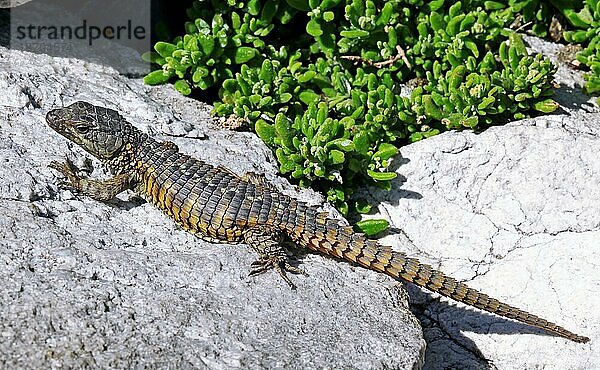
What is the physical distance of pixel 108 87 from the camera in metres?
6.25

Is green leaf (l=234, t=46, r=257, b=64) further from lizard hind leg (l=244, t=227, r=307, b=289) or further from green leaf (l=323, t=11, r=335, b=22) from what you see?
lizard hind leg (l=244, t=227, r=307, b=289)

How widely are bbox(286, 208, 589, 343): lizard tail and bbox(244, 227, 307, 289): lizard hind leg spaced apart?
165 millimetres

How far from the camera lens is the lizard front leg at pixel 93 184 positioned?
509cm

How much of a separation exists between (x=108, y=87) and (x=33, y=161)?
4.23 ft

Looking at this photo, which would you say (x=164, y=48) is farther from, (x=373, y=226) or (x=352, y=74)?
(x=373, y=226)

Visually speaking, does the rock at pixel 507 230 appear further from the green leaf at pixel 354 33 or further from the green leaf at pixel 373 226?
the green leaf at pixel 354 33

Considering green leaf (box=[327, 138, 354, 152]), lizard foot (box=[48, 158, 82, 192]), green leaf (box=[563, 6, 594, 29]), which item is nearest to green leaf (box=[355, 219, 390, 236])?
green leaf (box=[327, 138, 354, 152])

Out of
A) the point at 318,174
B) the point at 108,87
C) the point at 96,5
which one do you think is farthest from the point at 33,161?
the point at 96,5

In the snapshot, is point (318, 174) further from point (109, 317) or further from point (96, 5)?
point (96, 5)

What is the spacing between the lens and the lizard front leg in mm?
5094

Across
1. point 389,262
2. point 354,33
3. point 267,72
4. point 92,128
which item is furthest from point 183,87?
point 389,262

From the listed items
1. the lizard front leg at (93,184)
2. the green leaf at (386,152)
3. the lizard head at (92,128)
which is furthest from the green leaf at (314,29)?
the lizard front leg at (93,184)

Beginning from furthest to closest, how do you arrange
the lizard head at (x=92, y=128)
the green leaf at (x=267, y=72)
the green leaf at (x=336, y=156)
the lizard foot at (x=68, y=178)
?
the green leaf at (x=267, y=72), the green leaf at (x=336, y=156), the lizard head at (x=92, y=128), the lizard foot at (x=68, y=178)

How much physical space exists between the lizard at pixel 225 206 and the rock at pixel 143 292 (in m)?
0.12
